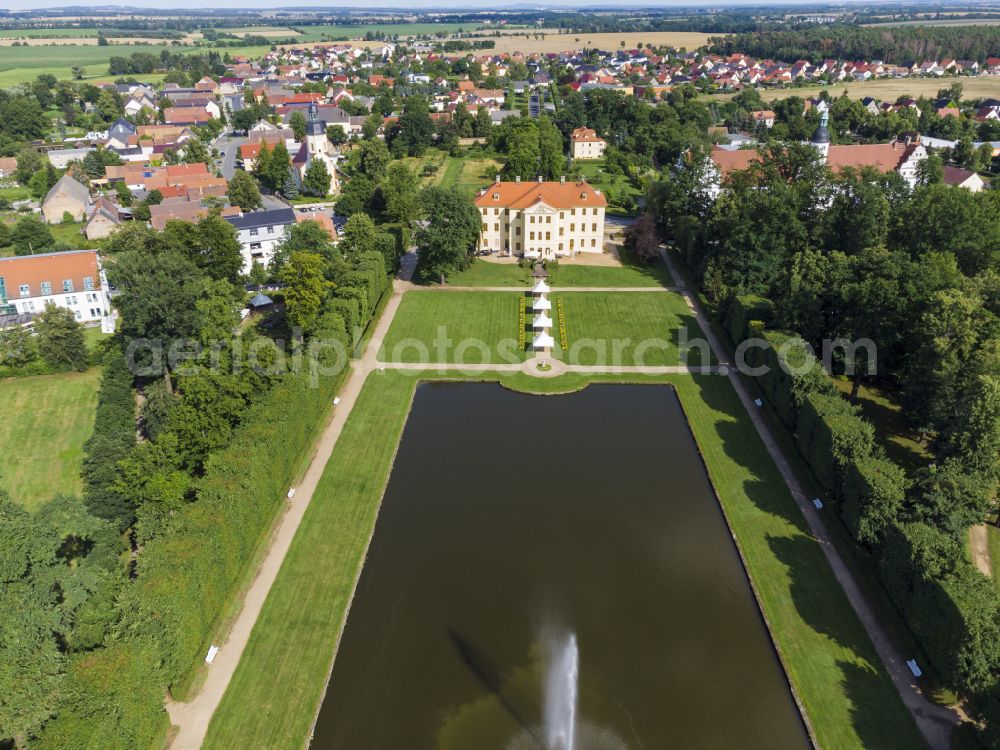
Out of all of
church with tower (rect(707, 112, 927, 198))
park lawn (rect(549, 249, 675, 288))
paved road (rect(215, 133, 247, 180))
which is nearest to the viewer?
park lawn (rect(549, 249, 675, 288))

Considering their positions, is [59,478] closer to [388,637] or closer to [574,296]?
[388,637]

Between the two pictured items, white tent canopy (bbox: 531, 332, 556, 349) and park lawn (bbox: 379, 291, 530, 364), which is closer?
white tent canopy (bbox: 531, 332, 556, 349)

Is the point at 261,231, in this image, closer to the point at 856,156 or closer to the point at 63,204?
the point at 63,204

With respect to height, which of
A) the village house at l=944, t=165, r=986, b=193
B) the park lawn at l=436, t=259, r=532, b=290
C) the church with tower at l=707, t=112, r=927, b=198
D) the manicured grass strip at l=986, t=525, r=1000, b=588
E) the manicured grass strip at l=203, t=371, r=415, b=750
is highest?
the church with tower at l=707, t=112, r=927, b=198

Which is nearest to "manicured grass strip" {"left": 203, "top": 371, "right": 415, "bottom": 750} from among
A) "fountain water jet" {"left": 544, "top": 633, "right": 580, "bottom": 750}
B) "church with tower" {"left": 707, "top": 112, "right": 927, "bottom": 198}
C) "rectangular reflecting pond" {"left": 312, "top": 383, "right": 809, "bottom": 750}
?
"rectangular reflecting pond" {"left": 312, "top": 383, "right": 809, "bottom": 750}

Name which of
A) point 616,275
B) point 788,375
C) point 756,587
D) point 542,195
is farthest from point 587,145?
point 756,587

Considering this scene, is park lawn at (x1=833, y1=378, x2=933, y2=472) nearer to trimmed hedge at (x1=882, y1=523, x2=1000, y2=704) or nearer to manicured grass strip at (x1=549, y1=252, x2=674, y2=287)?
trimmed hedge at (x1=882, y1=523, x2=1000, y2=704)

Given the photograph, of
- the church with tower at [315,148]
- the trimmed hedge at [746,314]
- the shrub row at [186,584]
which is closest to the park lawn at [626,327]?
the trimmed hedge at [746,314]

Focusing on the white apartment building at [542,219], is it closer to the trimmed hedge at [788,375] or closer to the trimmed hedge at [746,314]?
the trimmed hedge at [746,314]

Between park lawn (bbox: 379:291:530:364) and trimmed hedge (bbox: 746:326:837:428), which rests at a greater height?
trimmed hedge (bbox: 746:326:837:428)
